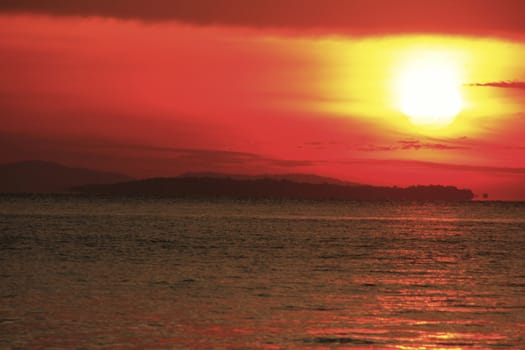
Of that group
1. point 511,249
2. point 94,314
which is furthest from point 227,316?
point 511,249

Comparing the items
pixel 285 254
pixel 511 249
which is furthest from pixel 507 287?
pixel 511 249

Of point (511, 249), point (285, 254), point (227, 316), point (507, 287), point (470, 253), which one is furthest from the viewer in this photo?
point (511, 249)

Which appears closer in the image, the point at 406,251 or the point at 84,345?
the point at 84,345

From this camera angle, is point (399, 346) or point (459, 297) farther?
point (459, 297)

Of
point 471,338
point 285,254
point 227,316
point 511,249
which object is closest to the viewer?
point 471,338

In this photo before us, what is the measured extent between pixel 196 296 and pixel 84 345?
1111cm

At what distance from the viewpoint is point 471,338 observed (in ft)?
92.5

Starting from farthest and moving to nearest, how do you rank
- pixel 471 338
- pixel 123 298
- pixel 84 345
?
pixel 123 298 < pixel 471 338 < pixel 84 345

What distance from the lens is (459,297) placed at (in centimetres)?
3828

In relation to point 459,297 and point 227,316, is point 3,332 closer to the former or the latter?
point 227,316

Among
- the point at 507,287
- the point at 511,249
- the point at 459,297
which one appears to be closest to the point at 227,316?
the point at 459,297

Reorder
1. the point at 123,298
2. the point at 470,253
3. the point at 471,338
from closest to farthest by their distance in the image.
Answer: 1. the point at 471,338
2. the point at 123,298
3. the point at 470,253

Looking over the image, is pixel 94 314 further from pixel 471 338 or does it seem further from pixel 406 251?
pixel 406 251

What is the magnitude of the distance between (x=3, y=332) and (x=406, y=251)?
45003mm
